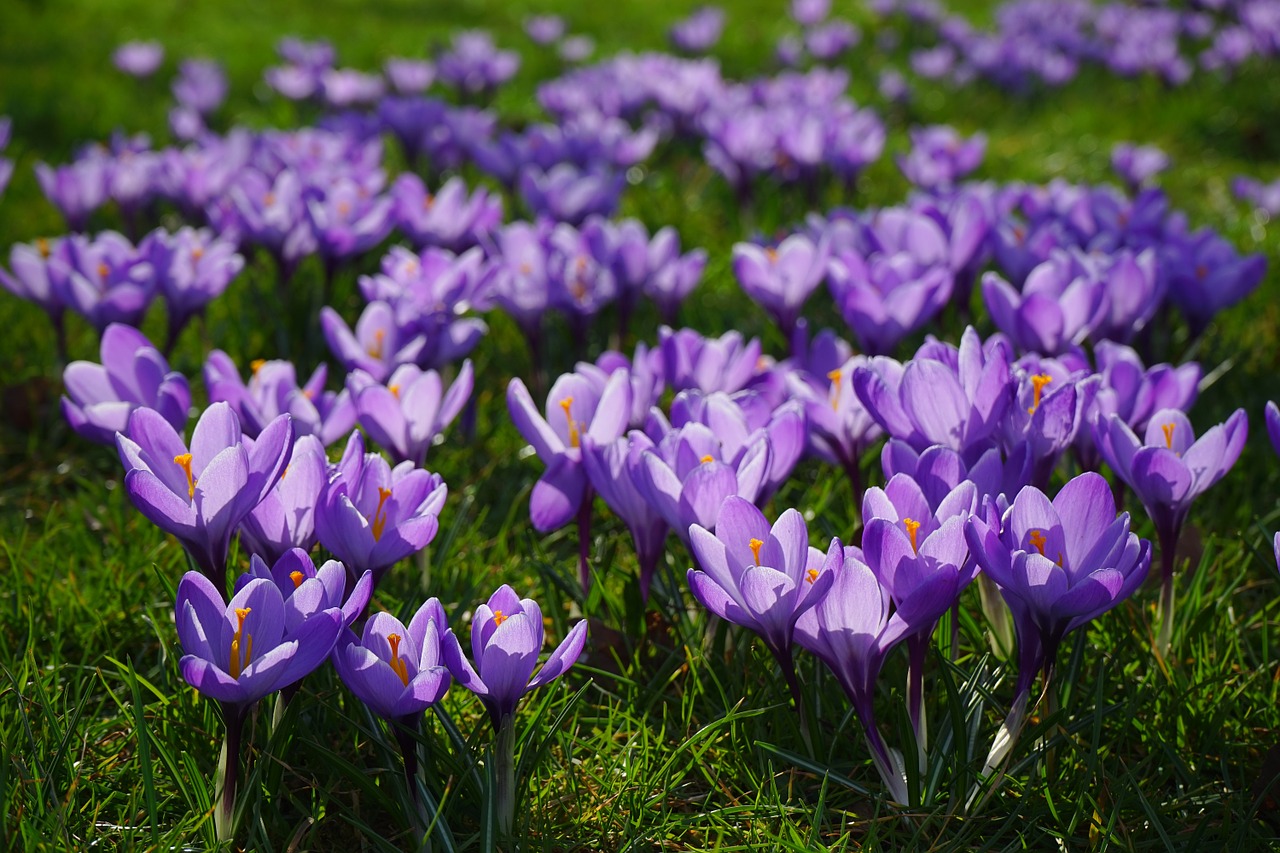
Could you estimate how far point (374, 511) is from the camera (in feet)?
5.65

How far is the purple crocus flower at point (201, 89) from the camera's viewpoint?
544 cm

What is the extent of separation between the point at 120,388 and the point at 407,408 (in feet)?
1.80

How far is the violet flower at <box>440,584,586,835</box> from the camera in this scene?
4.77 feet

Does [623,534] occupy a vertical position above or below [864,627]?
below

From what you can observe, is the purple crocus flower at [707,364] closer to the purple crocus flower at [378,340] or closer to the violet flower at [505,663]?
the purple crocus flower at [378,340]

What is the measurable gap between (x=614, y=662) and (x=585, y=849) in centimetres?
45

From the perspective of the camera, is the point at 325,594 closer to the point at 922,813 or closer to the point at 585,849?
the point at 585,849

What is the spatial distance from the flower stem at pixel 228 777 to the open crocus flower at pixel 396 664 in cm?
15

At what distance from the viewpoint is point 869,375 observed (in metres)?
1.84

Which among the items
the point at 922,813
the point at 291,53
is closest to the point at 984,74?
the point at 291,53

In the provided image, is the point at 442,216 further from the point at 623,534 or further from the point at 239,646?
the point at 239,646

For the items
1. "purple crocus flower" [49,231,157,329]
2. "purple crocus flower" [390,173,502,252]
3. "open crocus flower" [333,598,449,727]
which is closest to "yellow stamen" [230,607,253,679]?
"open crocus flower" [333,598,449,727]

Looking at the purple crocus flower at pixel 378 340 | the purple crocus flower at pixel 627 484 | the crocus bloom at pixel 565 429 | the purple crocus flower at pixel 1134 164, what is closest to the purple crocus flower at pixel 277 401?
the purple crocus flower at pixel 378 340

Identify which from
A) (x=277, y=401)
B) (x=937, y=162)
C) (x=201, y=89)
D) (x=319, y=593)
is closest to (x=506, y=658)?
(x=319, y=593)
